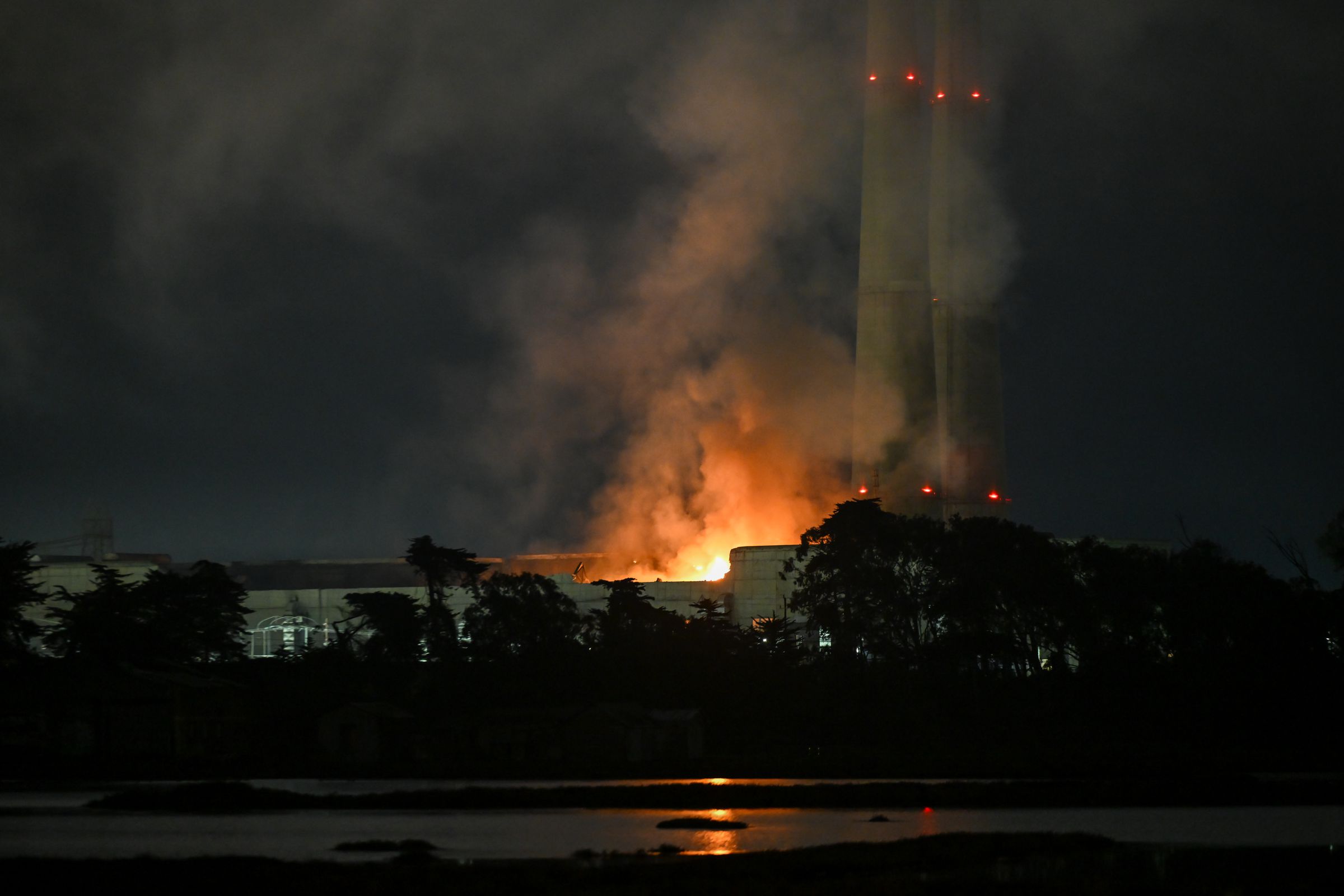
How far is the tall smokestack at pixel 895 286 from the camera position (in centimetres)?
11975

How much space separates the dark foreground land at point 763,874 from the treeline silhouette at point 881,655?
108 ft

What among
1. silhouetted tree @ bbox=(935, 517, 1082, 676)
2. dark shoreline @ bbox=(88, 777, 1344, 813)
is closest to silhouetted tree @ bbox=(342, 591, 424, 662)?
silhouetted tree @ bbox=(935, 517, 1082, 676)

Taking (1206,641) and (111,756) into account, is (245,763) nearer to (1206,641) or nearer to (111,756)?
(111,756)

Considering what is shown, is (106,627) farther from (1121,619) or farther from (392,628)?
(1121,619)

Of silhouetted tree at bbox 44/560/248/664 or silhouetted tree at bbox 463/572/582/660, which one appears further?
silhouetted tree at bbox 463/572/582/660

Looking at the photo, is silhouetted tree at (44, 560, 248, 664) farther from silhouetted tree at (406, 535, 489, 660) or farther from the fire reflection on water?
the fire reflection on water

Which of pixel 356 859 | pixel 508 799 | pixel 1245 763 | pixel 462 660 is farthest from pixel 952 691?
pixel 356 859

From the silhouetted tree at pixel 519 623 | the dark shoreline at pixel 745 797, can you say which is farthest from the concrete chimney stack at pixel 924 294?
the dark shoreline at pixel 745 797

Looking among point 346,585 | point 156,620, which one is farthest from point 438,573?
point 346,585

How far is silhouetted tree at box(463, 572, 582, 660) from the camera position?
94.4 meters

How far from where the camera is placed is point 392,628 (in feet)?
314

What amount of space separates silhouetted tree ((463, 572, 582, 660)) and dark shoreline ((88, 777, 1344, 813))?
29.3 metres

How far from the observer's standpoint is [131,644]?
89562 millimetres

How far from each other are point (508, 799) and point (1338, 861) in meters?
28.4
